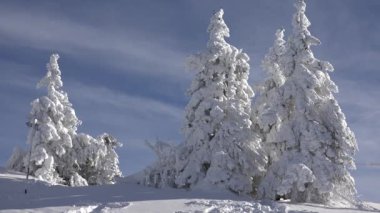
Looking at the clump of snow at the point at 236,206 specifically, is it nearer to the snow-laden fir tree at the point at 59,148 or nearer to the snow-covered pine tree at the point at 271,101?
the snow-covered pine tree at the point at 271,101

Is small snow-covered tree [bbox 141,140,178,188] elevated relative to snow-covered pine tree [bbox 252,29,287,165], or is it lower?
lower

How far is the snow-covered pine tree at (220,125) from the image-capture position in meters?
33.6

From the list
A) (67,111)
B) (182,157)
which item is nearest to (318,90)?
(182,157)

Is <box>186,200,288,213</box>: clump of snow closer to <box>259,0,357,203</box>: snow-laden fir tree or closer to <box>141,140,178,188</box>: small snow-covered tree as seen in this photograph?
<box>259,0,357,203</box>: snow-laden fir tree

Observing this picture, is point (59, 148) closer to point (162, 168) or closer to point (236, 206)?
point (162, 168)

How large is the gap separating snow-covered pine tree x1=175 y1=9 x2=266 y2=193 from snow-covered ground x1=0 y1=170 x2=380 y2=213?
10.5ft

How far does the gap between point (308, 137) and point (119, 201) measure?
39.6 ft

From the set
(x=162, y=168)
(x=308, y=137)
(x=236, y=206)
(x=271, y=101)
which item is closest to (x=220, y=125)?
(x=271, y=101)

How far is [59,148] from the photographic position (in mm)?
43812

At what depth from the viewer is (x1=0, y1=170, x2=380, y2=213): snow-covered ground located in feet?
80.4

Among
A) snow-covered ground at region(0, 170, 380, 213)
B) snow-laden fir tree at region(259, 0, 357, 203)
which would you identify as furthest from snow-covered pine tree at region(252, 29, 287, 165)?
snow-covered ground at region(0, 170, 380, 213)

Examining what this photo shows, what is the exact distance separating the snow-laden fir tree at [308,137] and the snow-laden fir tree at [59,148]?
1788 cm

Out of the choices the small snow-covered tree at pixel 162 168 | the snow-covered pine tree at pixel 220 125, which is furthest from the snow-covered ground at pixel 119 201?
the small snow-covered tree at pixel 162 168

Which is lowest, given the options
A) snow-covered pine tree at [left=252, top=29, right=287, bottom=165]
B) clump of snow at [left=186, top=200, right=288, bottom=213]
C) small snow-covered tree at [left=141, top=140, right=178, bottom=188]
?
clump of snow at [left=186, top=200, right=288, bottom=213]
